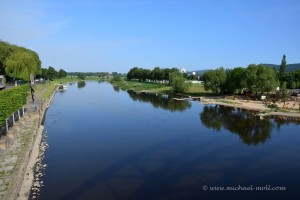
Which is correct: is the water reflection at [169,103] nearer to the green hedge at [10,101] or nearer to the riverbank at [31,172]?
the green hedge at [10,101]

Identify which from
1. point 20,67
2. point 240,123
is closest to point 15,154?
point 240,123

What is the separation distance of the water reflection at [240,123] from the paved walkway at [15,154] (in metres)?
20.5

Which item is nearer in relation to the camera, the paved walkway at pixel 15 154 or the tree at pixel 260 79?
the paved walkway at pixel 15 154

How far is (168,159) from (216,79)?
2038 inches

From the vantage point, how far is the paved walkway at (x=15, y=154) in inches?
598

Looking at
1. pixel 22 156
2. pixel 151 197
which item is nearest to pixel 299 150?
pixel 151 197

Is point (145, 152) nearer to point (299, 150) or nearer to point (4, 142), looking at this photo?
point (4, 142)

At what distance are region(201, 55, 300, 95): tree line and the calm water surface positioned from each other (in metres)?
23.1

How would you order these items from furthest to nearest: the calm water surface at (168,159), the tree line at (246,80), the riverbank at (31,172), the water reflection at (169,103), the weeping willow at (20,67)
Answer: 1. the weeping willow at (20,67)
2. the tree line at (246,80)
3. the water reflection at (169,103)
4. the calm water surface at (168,159)
5. the riverbank at (31,172)

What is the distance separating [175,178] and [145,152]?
592 centimetres

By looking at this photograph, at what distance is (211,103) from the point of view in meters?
59.8

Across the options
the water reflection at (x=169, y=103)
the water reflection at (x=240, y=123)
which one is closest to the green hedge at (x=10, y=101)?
the water reflection at (x=240, y=123)

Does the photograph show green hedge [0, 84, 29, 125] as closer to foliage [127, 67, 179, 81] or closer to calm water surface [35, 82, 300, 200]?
calm water surface [35, 82, 300, 200]

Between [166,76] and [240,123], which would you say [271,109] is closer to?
[240,123]
